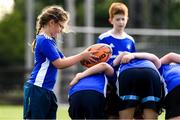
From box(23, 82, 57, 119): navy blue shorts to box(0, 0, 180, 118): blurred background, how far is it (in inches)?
252

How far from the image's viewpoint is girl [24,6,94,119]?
6.86 metres

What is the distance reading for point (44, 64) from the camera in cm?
696

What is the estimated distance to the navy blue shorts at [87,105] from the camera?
21.1 feet

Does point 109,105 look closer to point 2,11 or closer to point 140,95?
point 140,95

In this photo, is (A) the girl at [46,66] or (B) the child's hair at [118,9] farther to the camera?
(B) the child's hair at [118,9]

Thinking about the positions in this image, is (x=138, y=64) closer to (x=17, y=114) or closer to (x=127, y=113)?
(x=127, y=113)

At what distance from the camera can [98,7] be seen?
29328 mm

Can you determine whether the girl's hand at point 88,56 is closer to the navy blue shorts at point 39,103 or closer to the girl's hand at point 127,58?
the girl's hand at point 127,58

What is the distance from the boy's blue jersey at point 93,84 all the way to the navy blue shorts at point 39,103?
0.33 meters

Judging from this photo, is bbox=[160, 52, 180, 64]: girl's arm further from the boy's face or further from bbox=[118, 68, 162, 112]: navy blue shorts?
the boy's face

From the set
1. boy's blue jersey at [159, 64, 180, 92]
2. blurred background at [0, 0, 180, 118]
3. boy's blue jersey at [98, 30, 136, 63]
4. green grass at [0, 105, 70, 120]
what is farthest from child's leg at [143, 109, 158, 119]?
blurred background at [0, 0, 180, 118]

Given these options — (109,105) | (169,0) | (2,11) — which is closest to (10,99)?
(169,0)

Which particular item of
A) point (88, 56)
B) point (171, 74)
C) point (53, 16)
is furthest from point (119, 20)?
point (171, 74)

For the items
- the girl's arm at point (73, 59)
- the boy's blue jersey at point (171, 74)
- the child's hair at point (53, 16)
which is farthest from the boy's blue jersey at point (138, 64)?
the child's hair at point (53, 16)
